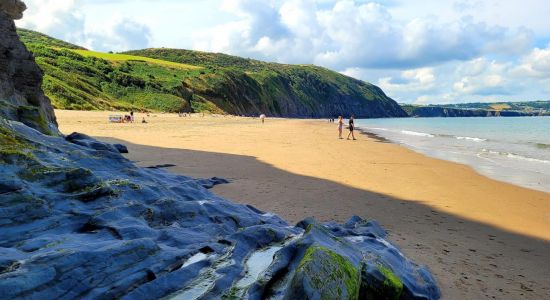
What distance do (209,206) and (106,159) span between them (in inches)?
82.8

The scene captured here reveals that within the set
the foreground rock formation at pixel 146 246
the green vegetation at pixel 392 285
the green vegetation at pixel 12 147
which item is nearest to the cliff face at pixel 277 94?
the green vegetation at pixel 12 147

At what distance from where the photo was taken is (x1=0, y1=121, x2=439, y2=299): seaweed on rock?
3377 mm

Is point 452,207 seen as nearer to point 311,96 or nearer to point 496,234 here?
point 496,234

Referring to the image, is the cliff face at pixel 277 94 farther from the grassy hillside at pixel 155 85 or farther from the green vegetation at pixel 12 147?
the green vegetation at pixel 12 147

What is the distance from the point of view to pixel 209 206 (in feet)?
21.2

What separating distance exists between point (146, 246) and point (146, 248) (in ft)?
0.09

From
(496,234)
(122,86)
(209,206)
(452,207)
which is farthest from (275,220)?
(122,86)

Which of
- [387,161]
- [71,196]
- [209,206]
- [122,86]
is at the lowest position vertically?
[387,161]

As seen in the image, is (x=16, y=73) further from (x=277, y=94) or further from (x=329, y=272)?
(x=277, y=94)

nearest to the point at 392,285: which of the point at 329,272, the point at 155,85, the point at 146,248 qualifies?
the point at 329,272

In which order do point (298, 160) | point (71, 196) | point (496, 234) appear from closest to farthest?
point (71, 196)
point (496, 234)
point (298, 160)

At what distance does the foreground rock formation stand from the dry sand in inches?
36.9

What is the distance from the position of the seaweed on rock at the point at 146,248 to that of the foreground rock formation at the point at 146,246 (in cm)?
1

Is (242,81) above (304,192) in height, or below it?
above
